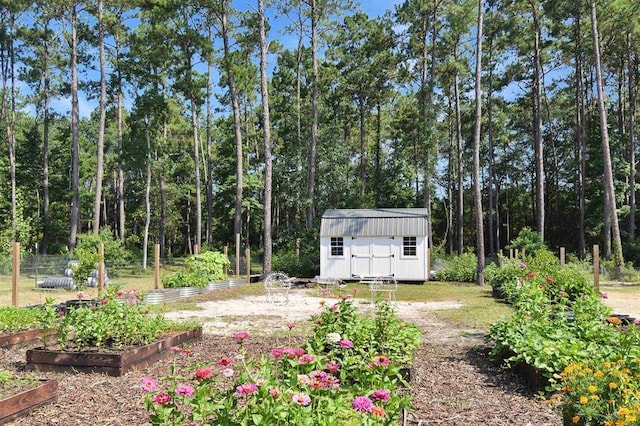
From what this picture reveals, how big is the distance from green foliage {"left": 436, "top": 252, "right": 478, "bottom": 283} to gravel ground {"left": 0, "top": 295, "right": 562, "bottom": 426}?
12.3 m

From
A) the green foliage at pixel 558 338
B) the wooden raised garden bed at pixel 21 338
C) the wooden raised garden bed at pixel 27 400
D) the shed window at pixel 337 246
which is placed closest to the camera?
the wooden raised garden bed at pixel 27 400

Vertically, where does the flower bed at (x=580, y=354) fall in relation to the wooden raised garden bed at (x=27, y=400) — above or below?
above

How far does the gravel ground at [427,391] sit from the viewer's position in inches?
137

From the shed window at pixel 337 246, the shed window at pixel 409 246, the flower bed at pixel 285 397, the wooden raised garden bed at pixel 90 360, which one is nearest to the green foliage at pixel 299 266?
the shed window at pixel 337 246

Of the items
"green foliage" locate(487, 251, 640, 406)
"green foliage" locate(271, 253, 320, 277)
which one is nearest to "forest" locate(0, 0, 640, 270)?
"green foliage" locate(271, 253, 320, 277)

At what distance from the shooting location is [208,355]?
17.7ft

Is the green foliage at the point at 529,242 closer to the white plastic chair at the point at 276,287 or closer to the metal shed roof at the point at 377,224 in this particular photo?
the metal shed roof at the point at 377,224

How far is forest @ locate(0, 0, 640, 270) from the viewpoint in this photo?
21609mm

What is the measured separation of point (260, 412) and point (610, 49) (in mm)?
30122

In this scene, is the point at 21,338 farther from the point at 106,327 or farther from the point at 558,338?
the point at 558,338

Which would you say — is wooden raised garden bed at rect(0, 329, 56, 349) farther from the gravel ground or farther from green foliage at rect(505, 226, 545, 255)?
green foliage at rect(505, 226, 545, 255)

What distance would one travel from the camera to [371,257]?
59.6 feet

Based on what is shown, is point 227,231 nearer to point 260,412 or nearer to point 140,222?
point 140,222

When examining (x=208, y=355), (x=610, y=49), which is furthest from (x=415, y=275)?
(x=610, y=49)
